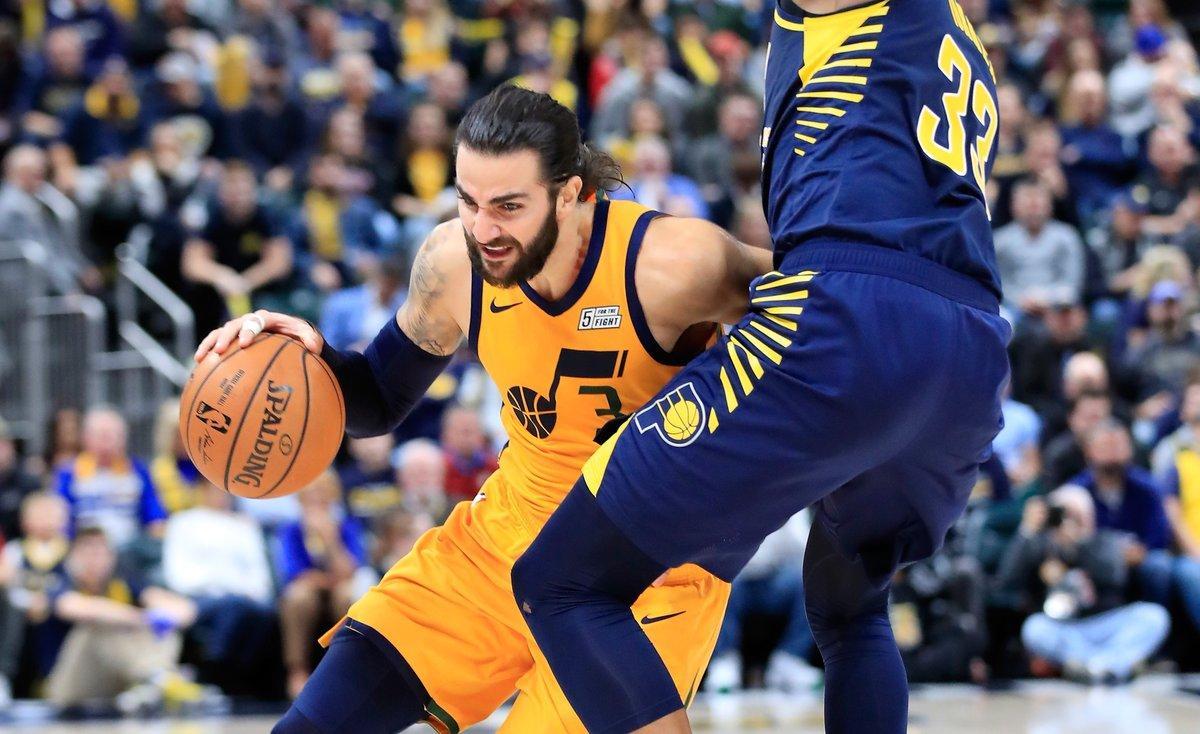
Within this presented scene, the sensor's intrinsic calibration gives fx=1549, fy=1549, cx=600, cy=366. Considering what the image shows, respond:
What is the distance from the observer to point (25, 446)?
368 inches

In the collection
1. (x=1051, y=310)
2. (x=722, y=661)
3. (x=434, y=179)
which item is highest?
(x=434, y=179)

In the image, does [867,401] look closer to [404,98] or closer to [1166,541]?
[1166,541]

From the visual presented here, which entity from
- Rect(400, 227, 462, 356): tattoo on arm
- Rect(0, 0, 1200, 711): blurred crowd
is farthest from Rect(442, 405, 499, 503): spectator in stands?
Rect(400, 227, 462, 356): tattoo on arm

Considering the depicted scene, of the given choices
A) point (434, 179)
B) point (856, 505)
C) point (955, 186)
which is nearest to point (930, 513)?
point (856, 505)

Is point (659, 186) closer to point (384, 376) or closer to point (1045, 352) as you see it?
point (1045, 352)

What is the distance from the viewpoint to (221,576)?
7895 millimetres

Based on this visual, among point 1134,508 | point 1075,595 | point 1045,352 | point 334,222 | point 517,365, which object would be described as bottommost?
point 1075,595

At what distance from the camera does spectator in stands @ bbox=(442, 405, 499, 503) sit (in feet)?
27.1

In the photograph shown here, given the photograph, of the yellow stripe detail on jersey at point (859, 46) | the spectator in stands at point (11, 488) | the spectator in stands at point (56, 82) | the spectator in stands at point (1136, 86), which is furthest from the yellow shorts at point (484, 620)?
the spectator in stands at point (1136, 86)

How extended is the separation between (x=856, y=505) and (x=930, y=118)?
85 centimetres

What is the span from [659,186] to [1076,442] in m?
2.93

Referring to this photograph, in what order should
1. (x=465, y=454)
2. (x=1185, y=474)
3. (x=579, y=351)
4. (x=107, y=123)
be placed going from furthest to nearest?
(x=107, y=123)
(x=1185, y=474)
(x=465, y=454)
(x=579, y=351)

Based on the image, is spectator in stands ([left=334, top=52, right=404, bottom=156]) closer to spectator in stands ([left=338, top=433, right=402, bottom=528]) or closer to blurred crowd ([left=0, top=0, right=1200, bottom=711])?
blurred crowd ([left=0, top=0, right=1200, bottom=711])

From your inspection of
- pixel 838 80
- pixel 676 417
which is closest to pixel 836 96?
pixel 838 80
